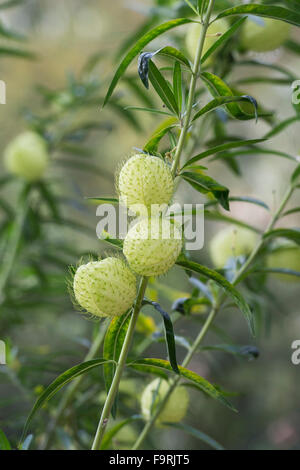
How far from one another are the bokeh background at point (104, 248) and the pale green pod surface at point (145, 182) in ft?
1.50

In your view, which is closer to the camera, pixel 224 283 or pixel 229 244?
pixel 224 283

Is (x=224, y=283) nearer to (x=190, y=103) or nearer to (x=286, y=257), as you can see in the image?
(x=190, y=103)

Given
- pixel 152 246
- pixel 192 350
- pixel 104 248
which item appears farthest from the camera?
pixel 104 248

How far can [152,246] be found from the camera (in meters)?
0.41

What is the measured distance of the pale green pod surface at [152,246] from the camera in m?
0.42

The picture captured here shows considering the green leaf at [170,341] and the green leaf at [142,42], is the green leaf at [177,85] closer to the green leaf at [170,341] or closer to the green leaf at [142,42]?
the green leaf at [142,42]

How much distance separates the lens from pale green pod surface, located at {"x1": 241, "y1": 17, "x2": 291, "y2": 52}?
0.75 meters

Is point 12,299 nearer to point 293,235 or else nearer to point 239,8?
point 293,235

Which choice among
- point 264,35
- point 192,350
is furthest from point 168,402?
point 264,35

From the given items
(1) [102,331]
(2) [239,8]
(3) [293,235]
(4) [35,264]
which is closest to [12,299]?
(4) [35,264]

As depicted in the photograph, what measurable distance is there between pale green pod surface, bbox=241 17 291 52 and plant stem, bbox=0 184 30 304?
1.68 ft

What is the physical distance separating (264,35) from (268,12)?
0.30m

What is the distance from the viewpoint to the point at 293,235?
64 centimetres

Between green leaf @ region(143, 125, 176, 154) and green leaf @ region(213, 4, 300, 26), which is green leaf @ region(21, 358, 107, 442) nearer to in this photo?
green leaf @ region(143, 125, 176, 154)
